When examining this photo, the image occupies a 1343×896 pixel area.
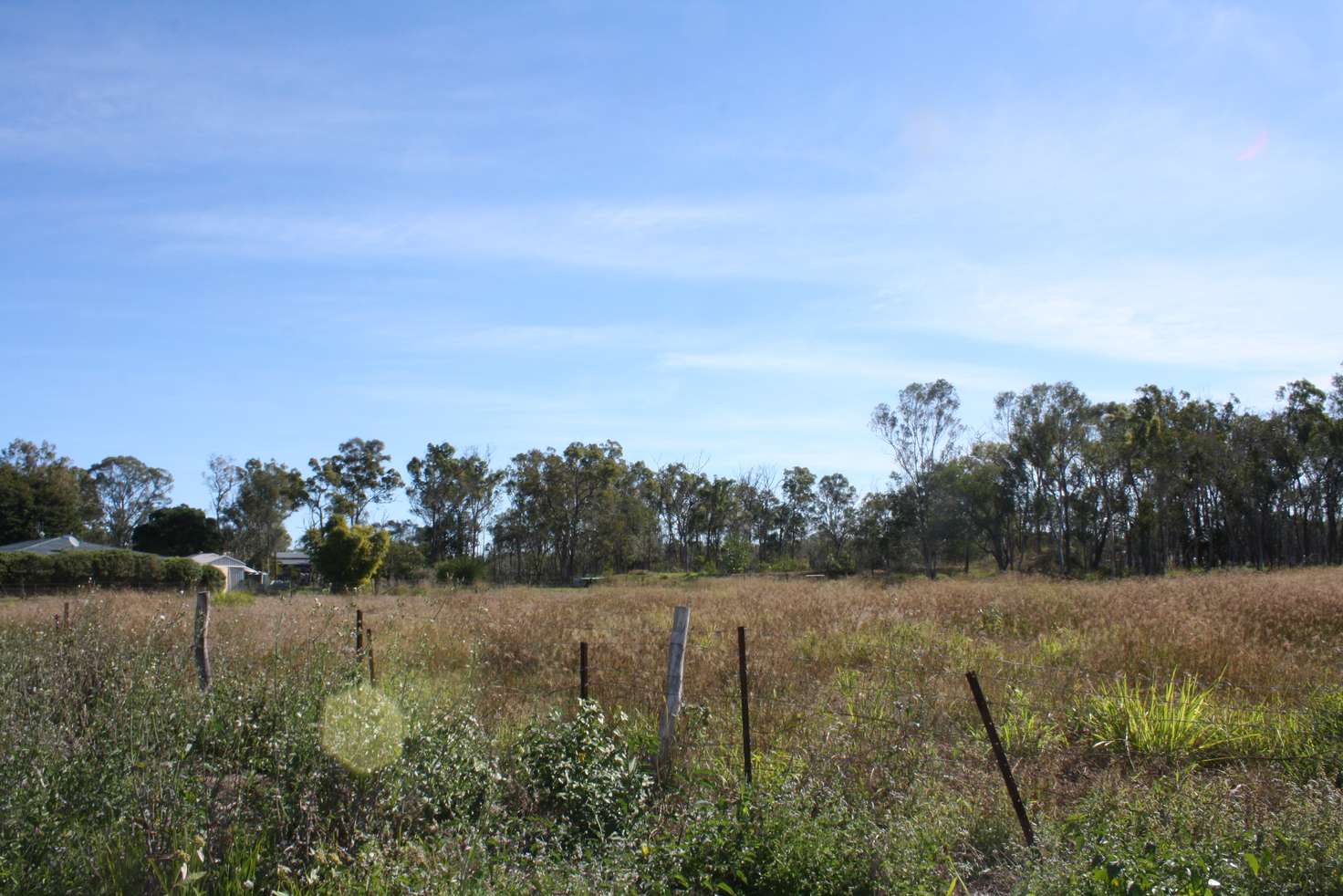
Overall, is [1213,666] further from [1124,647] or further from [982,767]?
[982,767]

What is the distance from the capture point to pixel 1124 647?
30.5 feet

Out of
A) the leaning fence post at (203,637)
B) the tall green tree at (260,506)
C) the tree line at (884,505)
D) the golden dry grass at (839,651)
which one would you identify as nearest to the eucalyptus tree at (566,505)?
the tree line at (884,505)

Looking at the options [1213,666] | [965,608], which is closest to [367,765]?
[1213,666]

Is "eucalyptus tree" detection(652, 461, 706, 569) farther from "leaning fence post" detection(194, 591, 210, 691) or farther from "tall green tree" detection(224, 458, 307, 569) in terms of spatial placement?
"leaning fence post" detection(194, 591, 210, 691)

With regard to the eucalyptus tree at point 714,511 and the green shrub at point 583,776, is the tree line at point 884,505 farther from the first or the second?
the green shrub at point 583,776

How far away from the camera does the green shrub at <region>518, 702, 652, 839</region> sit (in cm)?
502

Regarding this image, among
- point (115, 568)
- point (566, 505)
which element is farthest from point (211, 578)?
point (566, 505)

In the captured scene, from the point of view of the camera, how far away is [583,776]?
523 cm

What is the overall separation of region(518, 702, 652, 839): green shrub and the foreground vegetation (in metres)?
0.02

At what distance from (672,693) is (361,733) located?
207 cm

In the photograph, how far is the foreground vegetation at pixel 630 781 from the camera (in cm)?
385

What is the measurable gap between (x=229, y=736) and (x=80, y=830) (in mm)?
865

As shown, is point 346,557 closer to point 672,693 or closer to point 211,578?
point 211,578

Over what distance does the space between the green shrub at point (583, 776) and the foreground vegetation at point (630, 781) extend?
0.7 inches
